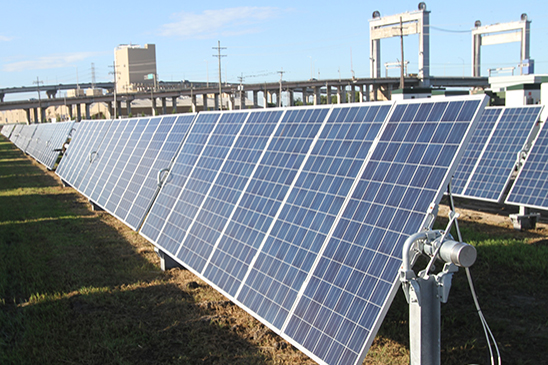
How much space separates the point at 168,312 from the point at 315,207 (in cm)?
323

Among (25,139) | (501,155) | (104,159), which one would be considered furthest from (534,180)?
(25,139)

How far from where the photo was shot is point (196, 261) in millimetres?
8156

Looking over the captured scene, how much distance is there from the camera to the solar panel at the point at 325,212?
5.02 meters

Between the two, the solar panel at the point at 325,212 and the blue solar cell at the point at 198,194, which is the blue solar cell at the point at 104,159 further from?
the solar panel at the point at 325,212

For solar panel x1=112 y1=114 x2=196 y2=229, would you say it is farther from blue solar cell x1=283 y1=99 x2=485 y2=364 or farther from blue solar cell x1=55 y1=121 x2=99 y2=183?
blue solar cell x1=55 y1=121 x2=99 y2=183

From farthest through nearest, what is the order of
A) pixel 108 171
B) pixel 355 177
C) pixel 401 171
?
pixel 108 171 → pixel 355 177 → pixel 401 171

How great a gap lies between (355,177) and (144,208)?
658 centimetres

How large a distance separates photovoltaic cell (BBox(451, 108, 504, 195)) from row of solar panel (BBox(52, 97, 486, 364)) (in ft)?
28.4

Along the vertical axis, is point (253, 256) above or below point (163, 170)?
below

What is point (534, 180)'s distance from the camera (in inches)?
509

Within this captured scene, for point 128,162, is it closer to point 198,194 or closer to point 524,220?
point 198,194

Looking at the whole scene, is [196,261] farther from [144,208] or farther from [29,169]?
[29,169]

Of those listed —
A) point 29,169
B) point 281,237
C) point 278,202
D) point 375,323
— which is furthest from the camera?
point 29,169

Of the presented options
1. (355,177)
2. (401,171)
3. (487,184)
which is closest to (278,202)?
(355,177)
